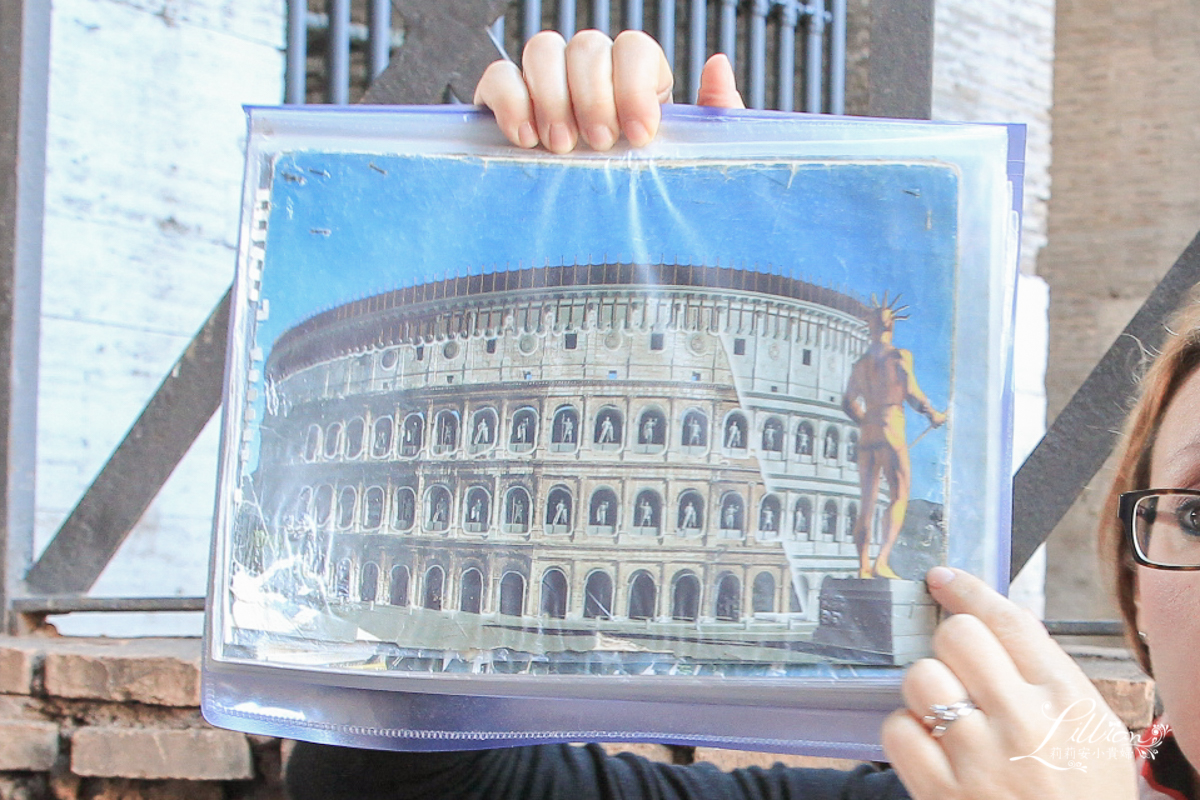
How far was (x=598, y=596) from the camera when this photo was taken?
2.56 feet

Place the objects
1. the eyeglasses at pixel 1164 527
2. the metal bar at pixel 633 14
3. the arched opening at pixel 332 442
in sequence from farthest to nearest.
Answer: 1. the metal bar at pixel 633 14
2. the arched opening at pixel 332 442
3. the eyeglasses at pixel 1164 527

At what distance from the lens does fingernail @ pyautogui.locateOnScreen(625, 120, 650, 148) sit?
81 cm

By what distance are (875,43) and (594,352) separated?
1.24 m

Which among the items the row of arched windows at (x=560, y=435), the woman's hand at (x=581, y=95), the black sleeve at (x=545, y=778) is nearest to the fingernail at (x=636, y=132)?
the woman's hand at (x=581, y=95)

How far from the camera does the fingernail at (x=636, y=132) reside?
0.81m

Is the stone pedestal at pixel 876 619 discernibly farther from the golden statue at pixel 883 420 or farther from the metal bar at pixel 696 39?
the metal bar at pixel 696 39

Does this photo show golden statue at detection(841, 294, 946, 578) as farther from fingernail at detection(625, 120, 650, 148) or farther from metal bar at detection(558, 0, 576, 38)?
metal bar at detection(558, 0, 576, 38)

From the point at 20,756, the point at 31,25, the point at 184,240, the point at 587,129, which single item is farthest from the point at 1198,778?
the point at 184,240

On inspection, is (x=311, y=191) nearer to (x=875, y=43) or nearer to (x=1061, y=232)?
(x=875, y=43)

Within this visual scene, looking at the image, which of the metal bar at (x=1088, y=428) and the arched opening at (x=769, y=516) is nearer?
the arched opening at (x=769, y=516)

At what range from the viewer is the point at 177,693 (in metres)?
1.72

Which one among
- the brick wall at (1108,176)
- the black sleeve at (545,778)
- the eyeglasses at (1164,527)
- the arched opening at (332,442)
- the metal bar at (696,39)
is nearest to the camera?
the eyeglasses at (1164,527)

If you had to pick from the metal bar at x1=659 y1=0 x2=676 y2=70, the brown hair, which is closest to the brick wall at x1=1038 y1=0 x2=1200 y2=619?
the metal bar at x1=659 y1=0 x2=676 y2=70

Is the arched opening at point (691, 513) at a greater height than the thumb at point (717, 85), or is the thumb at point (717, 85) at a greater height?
the thumb at point (717, 85)
